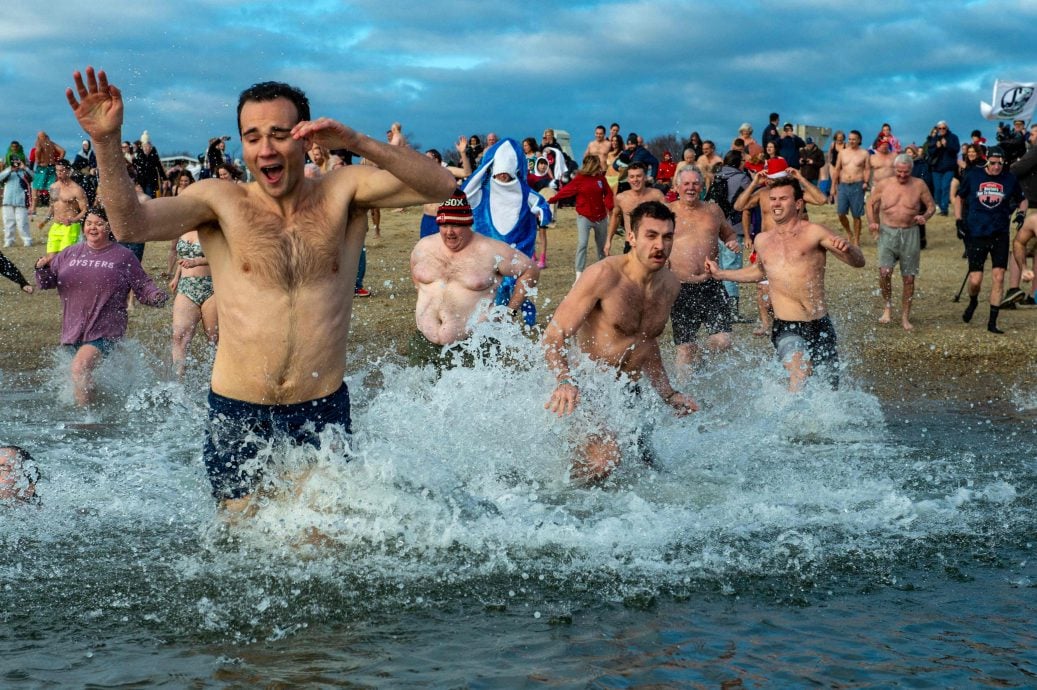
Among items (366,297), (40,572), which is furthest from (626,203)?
(40,572)

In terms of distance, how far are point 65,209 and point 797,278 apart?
8.39 m

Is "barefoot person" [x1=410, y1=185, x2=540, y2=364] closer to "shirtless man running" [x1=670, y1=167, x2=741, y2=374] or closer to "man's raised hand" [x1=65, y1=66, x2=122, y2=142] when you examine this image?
"shirtless man running" [x1=670, y1=167, x2=741, y2=374]

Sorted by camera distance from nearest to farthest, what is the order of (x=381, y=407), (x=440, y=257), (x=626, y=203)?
(x=381, y=407), (x=440, y=257), (x=626, y=203)

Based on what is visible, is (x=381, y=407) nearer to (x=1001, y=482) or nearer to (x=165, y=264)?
(x=1001, y=482)

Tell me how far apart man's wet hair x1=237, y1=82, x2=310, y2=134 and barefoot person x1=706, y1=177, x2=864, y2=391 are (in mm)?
4993

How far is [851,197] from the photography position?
1850cm

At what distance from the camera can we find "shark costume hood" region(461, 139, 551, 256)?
11.4 meters

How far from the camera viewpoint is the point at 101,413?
868 centimetres

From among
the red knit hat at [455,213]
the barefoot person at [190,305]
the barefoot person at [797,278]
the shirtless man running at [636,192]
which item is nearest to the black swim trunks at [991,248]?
the shirtless man running at [636,192]

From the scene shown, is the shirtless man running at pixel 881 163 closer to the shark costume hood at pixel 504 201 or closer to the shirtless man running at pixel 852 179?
the shirtless man running at pixel 852 179

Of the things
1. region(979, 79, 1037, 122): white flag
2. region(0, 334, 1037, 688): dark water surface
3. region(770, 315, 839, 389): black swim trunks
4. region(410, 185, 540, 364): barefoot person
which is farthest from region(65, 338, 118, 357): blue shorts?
region(979, 79, 1037, 122): white flag

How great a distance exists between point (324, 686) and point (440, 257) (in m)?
4.24

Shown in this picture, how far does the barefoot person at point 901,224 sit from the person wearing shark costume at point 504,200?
408cm

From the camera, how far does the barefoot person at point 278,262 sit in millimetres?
3973
